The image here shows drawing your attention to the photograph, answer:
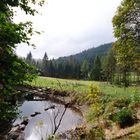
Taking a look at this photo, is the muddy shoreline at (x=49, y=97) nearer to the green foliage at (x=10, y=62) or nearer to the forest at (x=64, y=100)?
the forest at (x=64, y=100)

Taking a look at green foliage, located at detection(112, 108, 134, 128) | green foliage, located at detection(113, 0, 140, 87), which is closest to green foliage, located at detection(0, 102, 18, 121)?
green foliage, located at detection(112, 108, 134, 128)

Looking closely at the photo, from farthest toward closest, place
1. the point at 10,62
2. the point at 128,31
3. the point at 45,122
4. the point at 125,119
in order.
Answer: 1. the point at 128,31
2. the point at 45,122
3. the point at 125,119
4. the point at 10,62

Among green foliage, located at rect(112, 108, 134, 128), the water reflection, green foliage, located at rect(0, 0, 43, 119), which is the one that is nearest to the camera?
green foliage, located at rect(0, 0, 43, 119)

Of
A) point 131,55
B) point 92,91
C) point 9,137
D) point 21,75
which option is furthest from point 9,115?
point 131,55

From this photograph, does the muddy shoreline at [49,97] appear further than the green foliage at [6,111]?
Yes

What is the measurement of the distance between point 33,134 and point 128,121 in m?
8.01

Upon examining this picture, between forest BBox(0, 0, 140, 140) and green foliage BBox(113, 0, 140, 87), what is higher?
green foliage BBox(113, 0, 140, 87)

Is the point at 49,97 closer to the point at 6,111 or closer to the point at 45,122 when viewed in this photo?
the point at 45,122

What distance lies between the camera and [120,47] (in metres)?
38.8

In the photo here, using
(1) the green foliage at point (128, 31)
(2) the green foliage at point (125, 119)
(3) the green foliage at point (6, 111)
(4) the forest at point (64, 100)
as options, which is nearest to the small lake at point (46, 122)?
(4) the forest at point (64, 100)

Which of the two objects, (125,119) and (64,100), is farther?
(125,119)

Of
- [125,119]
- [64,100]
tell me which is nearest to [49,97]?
[125,119]

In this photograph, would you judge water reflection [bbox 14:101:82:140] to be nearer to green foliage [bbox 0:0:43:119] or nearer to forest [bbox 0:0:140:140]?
forest [bbox 0:0:140:140]

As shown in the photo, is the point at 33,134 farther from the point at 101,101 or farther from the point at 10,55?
the point at 10,55
